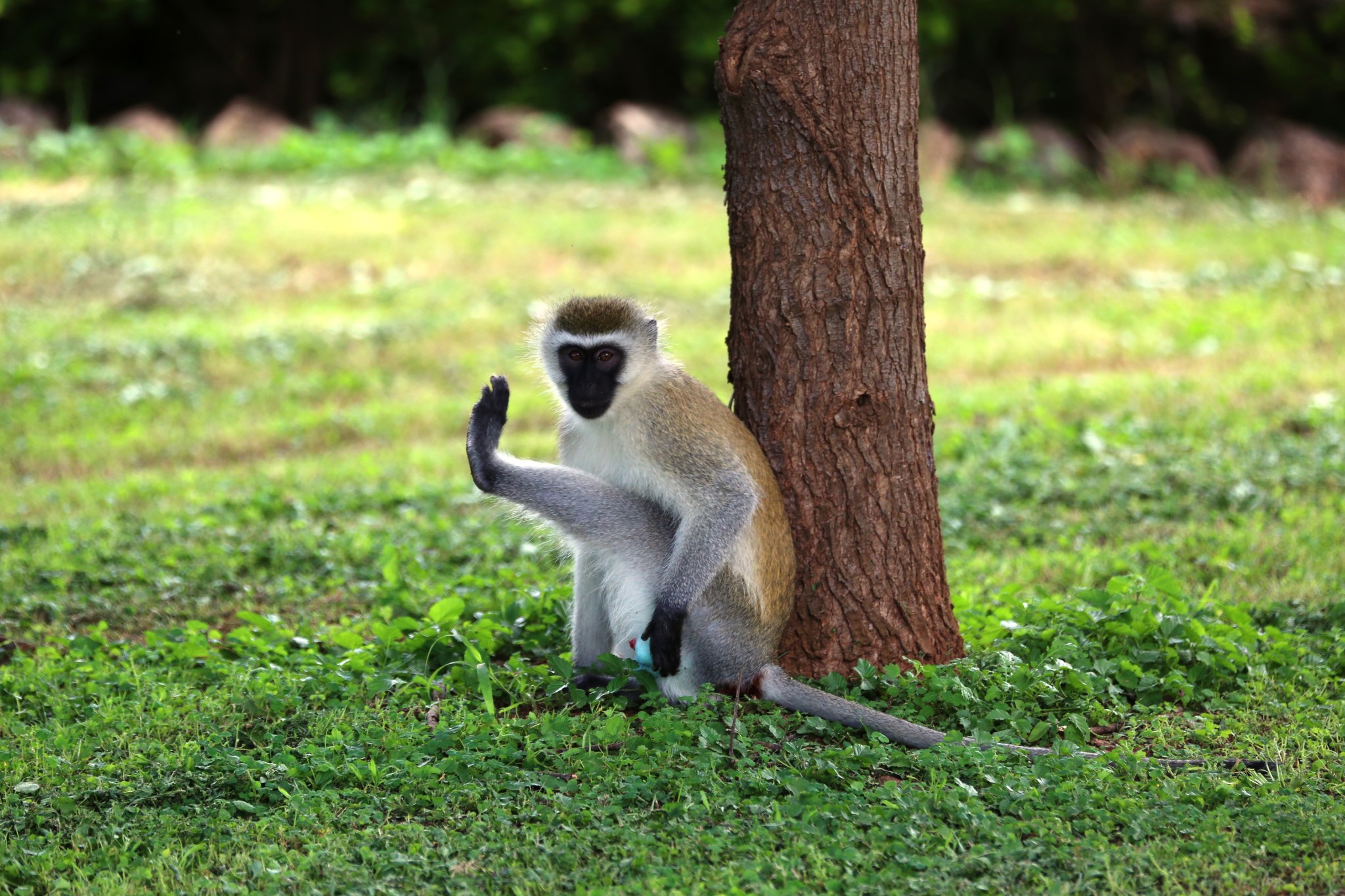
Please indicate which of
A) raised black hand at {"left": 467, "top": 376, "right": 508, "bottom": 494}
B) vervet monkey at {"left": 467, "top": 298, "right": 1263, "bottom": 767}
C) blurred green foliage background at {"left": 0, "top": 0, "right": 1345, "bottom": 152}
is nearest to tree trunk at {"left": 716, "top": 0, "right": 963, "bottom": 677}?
vervet monkey at {"left": 467, "top": 298, "right": 1263, "bottom": 767}

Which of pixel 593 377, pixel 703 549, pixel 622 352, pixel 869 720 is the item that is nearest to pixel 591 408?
pixel 593 377

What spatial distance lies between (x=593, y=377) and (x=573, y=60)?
15.6 meters

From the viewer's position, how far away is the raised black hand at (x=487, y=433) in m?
4.46

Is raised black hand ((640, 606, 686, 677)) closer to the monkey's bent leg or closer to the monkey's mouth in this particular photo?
the monkey's bent leg

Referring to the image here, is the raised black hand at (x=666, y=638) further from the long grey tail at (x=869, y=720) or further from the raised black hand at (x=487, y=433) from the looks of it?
the raised black hand at (x=487, y=433)

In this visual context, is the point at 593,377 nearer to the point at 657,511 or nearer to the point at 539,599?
the point at 657,511

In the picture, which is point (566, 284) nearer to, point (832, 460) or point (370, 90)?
point (832, 460)

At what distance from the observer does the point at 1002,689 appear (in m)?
4.33

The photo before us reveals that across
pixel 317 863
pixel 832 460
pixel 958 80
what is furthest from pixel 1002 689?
pixel 958 80

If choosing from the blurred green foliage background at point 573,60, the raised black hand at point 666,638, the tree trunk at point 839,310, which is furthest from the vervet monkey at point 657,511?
the blurred green foliage background at point 573,60

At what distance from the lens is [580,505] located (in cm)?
443

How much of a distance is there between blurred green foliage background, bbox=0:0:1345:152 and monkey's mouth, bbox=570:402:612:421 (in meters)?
14.2

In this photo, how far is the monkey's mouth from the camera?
4434 millimetres

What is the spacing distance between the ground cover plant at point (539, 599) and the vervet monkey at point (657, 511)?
7.8 inches
